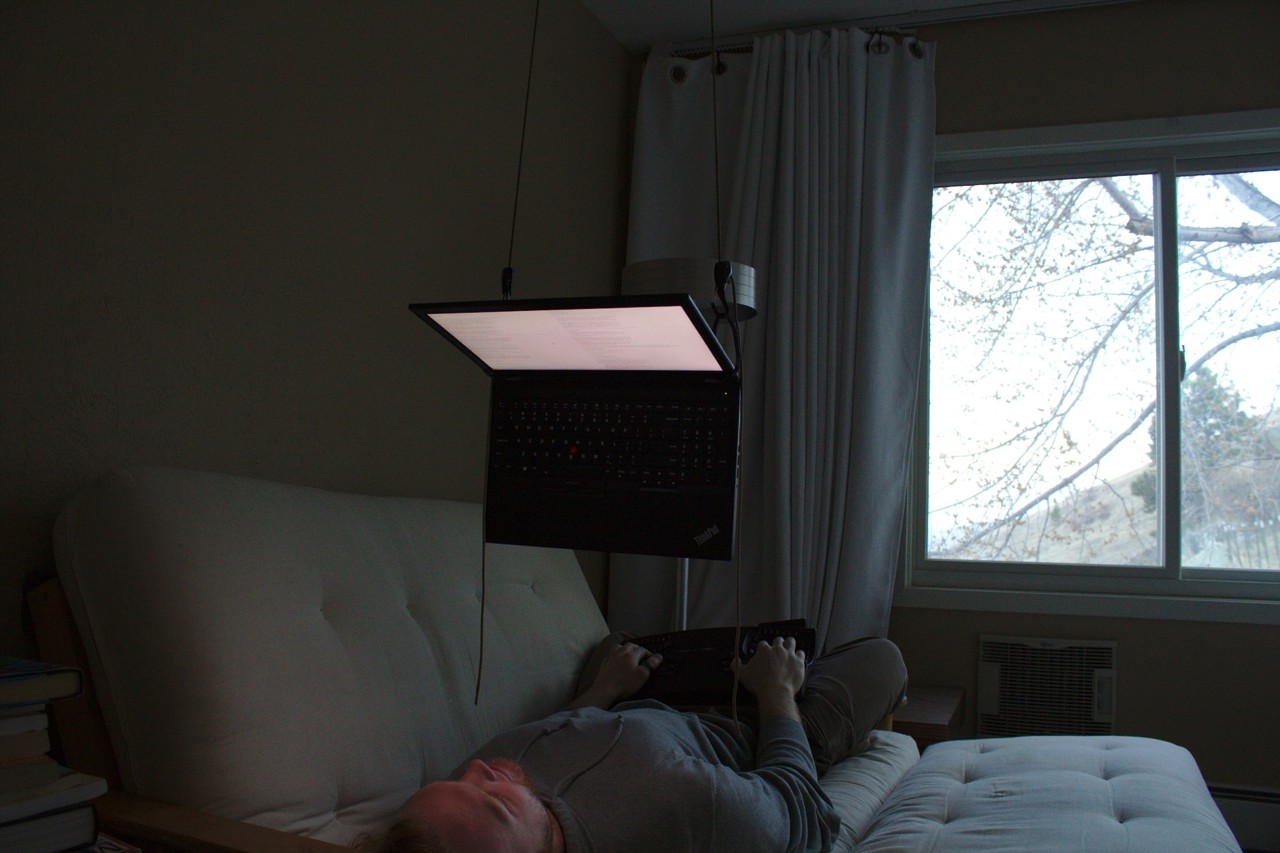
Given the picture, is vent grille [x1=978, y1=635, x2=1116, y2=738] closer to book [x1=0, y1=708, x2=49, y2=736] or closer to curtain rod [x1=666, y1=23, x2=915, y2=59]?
curtain rod [x1=666, y1=23, x2=915, y2=59]

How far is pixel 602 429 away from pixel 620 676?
2.09 ft

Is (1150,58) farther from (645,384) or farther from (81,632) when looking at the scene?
(81,632)

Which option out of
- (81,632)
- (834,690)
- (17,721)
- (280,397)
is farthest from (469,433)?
(17,721)

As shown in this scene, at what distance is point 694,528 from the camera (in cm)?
131

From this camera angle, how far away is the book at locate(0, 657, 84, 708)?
974mm

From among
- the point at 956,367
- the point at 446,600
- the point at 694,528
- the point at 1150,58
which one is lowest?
the point at 446,600

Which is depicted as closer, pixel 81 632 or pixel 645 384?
pixel 81 632

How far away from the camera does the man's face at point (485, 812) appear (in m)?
1.05

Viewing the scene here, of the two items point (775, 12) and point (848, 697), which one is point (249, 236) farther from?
point (775, 12)

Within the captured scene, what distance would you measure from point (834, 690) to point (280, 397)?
120 centimetres

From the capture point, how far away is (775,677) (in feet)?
5.65

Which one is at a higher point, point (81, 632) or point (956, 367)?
point (956, 367)

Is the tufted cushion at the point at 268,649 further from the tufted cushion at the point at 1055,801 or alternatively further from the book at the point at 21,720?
the tufted cushion at the point at 1055,801

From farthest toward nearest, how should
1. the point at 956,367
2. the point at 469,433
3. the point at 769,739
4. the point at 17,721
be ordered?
the point at 956,367
the point at 469,433
the point at 769,739
the point at 17,721
